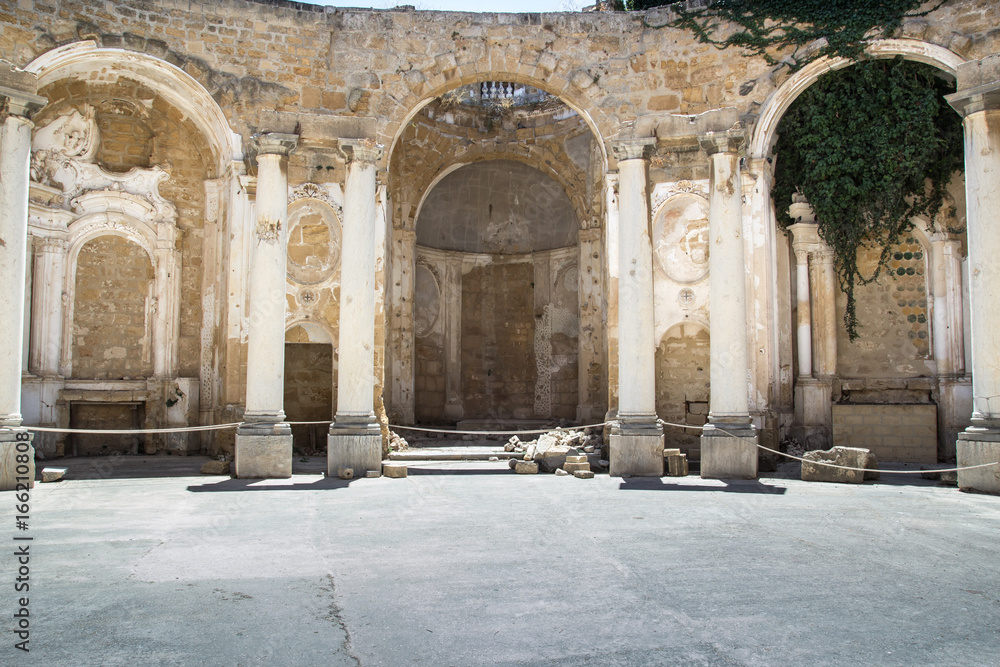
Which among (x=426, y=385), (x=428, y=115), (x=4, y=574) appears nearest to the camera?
(x=4, y=574)

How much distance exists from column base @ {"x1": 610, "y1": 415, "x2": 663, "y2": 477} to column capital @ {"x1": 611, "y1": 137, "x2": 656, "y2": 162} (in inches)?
155

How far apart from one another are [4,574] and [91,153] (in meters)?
10.5

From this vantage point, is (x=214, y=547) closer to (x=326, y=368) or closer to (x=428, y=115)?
(x=326, y=368)

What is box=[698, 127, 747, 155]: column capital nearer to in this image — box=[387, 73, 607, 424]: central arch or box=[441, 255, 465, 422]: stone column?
box=[387, 73, 607, 424]: central arch

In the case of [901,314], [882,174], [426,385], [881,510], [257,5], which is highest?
[257,5]

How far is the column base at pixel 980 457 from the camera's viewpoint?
9.45 meters

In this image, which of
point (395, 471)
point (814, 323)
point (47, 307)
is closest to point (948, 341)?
point (814, 323)

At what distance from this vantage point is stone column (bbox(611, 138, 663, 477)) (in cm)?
1095

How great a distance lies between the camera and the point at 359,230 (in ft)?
37.3

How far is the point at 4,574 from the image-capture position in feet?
16.5

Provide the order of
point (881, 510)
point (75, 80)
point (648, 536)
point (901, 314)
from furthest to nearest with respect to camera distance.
A: 1. point (901, 314)
2. point (75, 80)
3. point (881, 510)
4. point (648, 536)

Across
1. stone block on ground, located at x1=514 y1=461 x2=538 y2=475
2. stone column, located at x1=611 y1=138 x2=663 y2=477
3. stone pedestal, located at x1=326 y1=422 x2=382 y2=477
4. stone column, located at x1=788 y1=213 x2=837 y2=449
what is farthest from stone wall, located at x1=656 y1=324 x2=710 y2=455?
stone pedestal, located at x1=326 y1=422 x2=382 y2=477

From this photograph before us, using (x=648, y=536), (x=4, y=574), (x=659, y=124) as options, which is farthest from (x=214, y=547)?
(x=659, y=124)

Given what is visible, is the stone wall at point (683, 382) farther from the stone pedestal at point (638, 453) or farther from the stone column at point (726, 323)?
the stone pedestal at point (638, 453)
